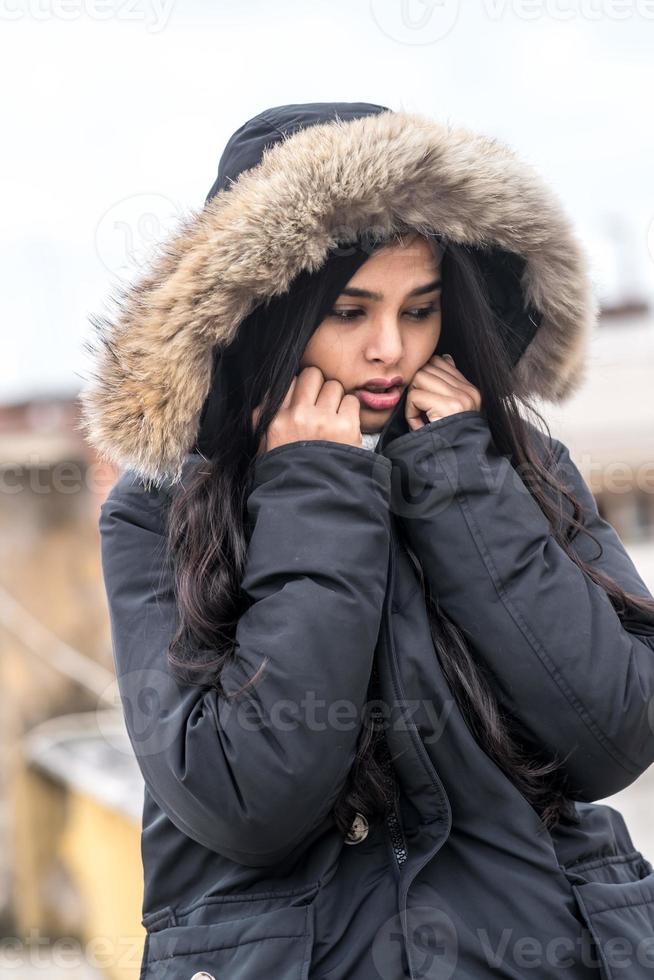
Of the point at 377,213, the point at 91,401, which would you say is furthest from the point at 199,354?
the point at 377,213

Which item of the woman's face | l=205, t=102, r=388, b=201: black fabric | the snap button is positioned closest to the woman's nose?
the woman's face

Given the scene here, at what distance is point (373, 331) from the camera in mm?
1688

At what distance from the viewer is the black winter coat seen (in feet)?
4.56

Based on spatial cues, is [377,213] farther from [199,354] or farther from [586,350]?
[586,350]

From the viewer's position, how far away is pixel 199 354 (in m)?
1.64

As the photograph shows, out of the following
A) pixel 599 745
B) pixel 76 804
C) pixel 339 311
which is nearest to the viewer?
pixel 599 745

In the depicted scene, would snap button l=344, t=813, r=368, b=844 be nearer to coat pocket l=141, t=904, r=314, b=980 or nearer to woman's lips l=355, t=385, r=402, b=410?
coat pocket l=141, t=904, r=314, b=980

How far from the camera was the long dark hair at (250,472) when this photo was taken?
151cm

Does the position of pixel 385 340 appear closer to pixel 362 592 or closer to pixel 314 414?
pixel 314 414

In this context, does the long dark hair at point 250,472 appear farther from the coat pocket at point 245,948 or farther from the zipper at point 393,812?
the coat pocket at point 245,948

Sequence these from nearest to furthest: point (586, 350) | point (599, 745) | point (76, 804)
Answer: point (599, 745) < point (586, 350) < point (76, 804)

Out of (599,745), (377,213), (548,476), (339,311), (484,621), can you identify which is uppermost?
(377,213)

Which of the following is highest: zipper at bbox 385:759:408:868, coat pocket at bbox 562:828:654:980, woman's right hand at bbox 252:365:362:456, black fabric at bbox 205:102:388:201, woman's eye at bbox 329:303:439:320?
black fabric at bbox 205:102:388:201

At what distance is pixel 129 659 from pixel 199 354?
0.47 m
